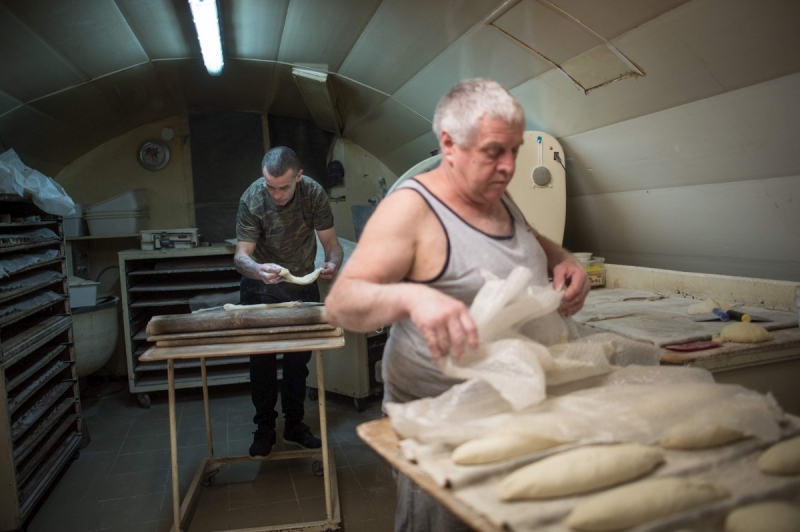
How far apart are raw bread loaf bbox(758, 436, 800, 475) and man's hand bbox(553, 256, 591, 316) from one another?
60 centimetres

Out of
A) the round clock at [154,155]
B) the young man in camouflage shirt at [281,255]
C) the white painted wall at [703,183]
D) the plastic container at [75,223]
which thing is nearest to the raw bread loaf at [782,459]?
the white painted wall at [703,183]

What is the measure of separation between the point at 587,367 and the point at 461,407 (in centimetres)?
34

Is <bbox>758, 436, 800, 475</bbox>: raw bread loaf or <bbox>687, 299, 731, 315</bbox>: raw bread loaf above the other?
<bbox>687, 299, 731, 315</bbox>: raw bread loaf

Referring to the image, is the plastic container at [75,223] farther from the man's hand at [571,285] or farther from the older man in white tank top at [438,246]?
the man's hand at [571,285]

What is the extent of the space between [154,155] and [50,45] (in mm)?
2112

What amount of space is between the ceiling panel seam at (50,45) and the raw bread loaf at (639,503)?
3049 millimetres

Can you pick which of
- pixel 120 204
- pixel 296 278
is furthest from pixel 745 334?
pixel 120 204

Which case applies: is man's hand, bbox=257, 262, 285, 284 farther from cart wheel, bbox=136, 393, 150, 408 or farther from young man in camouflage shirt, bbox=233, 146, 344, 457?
cart wheel, bbox=136, 393, 150, 408

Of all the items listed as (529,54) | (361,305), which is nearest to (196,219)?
(529,54)

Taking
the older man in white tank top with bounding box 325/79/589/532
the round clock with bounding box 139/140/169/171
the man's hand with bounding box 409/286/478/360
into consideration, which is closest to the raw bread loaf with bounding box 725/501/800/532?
the man's hand with bounding box 409/286/478/360

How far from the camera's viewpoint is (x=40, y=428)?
9.79 ft

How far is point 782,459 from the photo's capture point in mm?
971

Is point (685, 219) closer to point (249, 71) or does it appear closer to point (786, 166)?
point (786, 166)

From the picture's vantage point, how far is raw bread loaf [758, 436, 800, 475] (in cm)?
97
